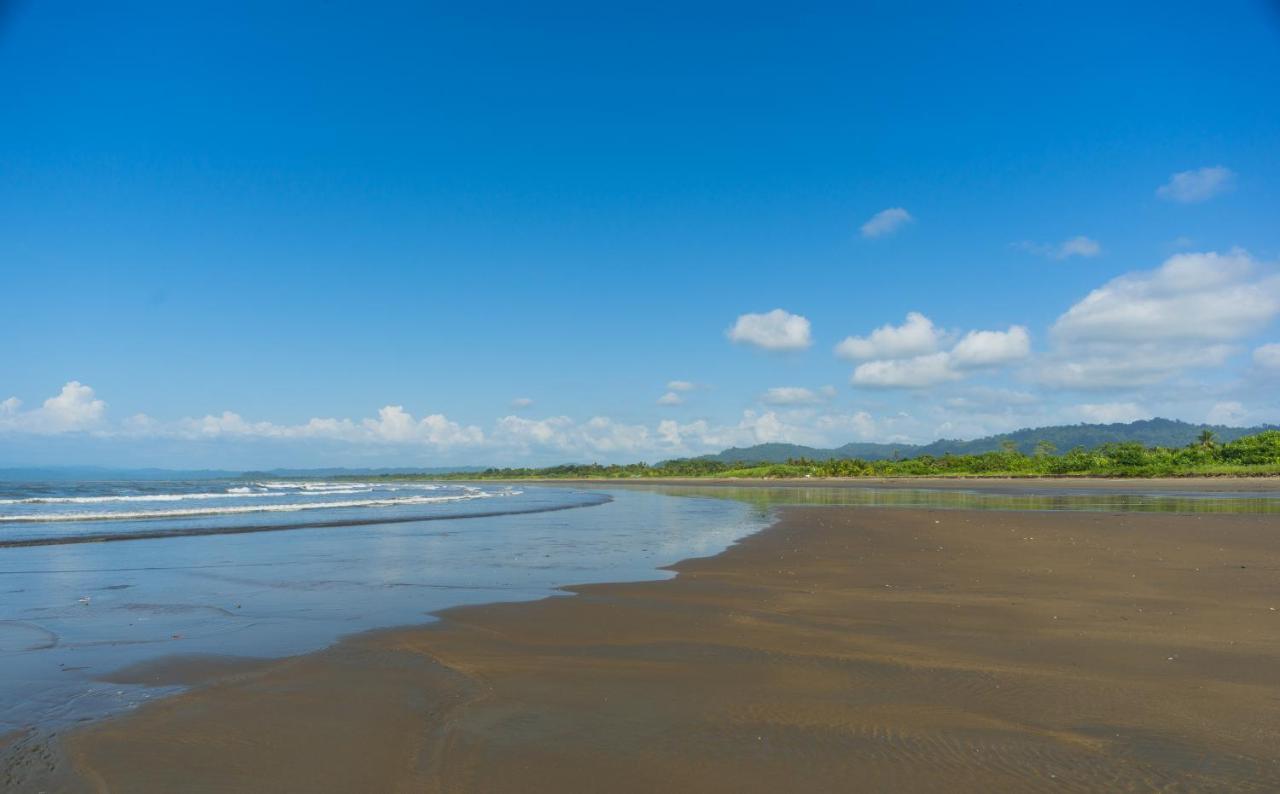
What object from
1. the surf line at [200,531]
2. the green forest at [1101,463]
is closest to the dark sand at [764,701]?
the surf line at [200,531]

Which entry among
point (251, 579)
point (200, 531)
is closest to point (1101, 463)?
point (200, 531)

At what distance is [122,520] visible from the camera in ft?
94.5

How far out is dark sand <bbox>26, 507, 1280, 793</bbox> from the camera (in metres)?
4.92

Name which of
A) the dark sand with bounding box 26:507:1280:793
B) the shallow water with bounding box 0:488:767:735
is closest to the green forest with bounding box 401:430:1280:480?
the shallow water with bounding box 0:488:767:735

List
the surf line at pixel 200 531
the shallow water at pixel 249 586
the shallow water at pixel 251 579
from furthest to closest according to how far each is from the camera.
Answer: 1. the surf line at pixel 200 531
2. the shallow water at pixel 251 579
3. the shallow water at pixel 249 586

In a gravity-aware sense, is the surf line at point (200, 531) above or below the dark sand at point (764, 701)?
above

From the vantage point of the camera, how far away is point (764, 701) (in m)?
6.39

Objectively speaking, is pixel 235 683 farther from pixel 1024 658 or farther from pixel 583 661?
pixel 1024 658

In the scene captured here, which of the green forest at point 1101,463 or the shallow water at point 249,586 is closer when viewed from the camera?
the shallow water at point 249,586

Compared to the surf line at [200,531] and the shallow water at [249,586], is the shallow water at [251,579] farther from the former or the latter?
the surf line at [200,531]

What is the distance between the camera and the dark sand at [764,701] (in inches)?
194

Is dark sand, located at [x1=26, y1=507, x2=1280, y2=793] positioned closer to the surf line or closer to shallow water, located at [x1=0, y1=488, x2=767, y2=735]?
shallow water, located at [x1=0, y1=488, x2=767, y2=735]

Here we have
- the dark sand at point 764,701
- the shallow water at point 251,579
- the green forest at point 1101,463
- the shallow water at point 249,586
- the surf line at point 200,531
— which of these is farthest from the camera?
the green forest at point 1101,463

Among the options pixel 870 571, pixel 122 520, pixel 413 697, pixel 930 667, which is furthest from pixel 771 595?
pixel 122 520
